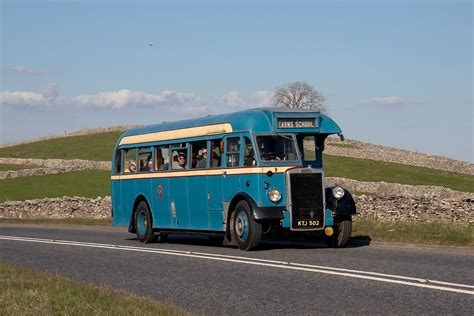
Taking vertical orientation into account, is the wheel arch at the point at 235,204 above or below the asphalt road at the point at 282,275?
above

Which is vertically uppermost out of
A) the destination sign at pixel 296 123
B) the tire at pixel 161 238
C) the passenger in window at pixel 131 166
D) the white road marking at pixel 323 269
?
the destination sign at pixel 296 123

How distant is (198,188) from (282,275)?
708cm

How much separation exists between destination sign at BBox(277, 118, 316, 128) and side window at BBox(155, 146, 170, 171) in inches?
178

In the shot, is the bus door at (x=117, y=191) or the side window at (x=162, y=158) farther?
the bus door at (x=117, y=191)

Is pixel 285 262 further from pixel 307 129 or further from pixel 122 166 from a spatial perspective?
pixel 122 166

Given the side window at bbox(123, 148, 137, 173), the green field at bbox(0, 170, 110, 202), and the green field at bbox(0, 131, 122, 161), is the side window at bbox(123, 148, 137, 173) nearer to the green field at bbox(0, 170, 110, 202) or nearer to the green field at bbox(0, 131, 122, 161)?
the green field at bbox(0, 170, 110, 202)

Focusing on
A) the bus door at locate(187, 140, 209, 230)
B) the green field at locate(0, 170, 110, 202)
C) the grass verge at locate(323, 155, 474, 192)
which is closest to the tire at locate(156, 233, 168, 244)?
the bus door at locate(187, 140, 209, 230)

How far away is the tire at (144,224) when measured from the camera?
22.7 metres

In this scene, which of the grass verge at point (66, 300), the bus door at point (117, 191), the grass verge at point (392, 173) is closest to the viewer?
the grass verge at point (66, 300)

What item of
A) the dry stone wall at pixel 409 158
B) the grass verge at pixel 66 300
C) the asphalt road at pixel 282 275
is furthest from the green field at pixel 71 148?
the grass verge at pixel 66 300

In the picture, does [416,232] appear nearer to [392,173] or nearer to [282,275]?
[282,275]

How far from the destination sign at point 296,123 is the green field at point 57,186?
112ft

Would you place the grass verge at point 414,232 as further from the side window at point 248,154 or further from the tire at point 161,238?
the tire at point 161,238

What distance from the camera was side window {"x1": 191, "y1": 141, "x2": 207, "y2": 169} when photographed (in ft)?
65.5
